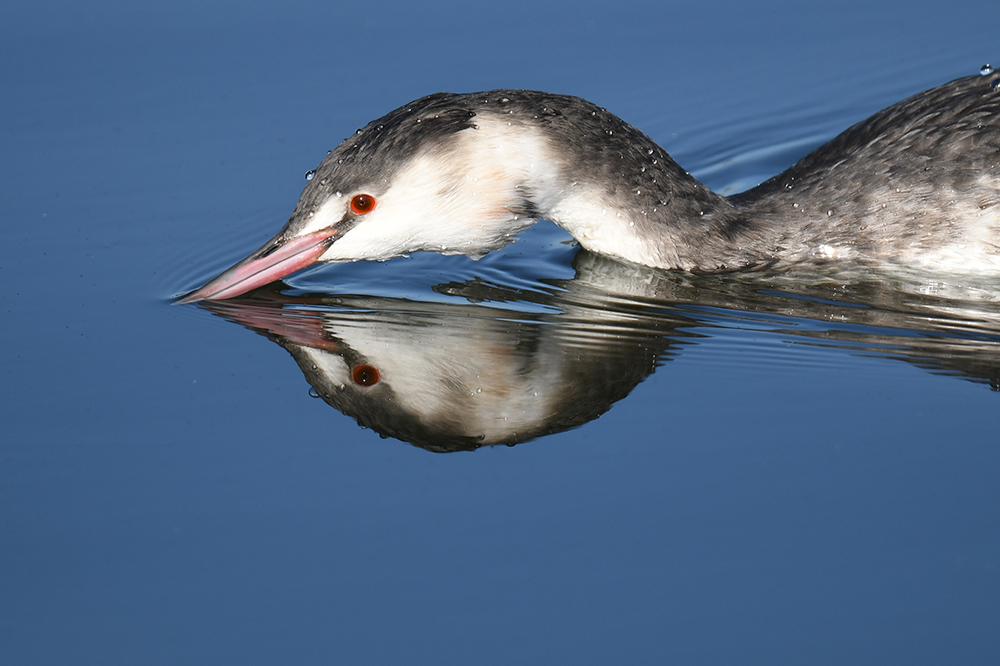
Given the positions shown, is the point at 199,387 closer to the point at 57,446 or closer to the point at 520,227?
the point at 57,446

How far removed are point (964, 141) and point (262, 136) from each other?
411cm

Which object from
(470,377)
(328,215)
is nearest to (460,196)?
(328,215)

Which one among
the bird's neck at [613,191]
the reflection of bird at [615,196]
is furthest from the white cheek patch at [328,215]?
the bird's neck at [613,191]

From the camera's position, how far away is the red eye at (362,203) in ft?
20.9

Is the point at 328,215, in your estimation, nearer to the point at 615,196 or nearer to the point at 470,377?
the point at 470,377

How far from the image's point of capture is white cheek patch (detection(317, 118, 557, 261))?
6.34 meters

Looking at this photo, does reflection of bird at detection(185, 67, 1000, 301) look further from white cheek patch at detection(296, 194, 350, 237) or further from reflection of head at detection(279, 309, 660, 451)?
reflection of head at detection(279, 309, 660, 451)

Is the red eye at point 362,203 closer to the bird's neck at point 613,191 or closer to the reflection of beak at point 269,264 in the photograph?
the reflection of beak at point 269,264

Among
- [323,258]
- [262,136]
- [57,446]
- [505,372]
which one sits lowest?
[57,446]

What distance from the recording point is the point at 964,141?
6520 mm

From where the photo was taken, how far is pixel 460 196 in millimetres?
6449

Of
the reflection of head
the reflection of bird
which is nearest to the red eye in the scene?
the reflection of bird

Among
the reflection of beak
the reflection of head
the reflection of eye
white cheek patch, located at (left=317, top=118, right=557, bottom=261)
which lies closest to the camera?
the reflection of head

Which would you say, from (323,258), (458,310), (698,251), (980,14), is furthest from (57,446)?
(980,14)
